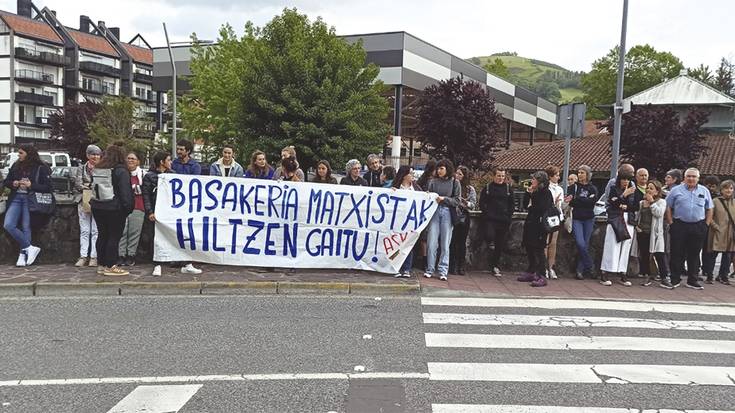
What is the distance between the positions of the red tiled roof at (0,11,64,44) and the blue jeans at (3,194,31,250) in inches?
2701

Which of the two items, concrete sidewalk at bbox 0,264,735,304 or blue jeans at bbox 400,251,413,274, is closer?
concrete sidewalk at bbox 0,264,735,304

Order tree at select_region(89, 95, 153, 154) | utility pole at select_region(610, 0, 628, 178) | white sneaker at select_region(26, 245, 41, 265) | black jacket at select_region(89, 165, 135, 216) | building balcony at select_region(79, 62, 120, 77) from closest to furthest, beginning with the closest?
black jacket at select_region(89, 165, 135, 216)
white sneaker at select_region(26, 245, 41, 265)
utility pole at select_region(610, 0, 628, 178)
tree at select_region(89, 95, 153, 154)
building balcony at select_region(79, 62, 120, 77)

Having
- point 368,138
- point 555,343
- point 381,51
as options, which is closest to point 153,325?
point 555,343

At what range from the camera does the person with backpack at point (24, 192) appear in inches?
352

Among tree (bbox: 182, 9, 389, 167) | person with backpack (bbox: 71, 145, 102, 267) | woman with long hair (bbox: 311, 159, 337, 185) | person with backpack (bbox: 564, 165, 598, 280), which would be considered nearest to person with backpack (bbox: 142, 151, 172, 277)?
person with backpack (bbox: 71, 145, 102, 267)

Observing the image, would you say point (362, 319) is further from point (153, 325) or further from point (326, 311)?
point (153, 325)

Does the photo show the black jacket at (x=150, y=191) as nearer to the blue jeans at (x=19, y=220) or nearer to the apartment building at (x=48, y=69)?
the blue jeans at (x=19, y=220)

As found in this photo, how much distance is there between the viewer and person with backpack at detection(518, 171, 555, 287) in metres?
9.25

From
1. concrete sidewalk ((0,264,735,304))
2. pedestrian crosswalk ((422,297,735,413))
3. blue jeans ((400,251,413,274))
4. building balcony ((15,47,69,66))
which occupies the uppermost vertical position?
building balcony ((15,47,69,66))

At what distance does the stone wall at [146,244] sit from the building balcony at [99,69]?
73.7 meters

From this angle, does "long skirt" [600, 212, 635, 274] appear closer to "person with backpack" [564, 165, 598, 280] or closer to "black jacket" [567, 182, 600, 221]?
"person with backpack" [564, 165, 598, 280]

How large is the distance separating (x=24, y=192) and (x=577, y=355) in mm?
8001

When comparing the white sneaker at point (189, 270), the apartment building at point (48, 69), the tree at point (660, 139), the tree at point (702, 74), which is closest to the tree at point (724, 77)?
the tree at point (702, 74)

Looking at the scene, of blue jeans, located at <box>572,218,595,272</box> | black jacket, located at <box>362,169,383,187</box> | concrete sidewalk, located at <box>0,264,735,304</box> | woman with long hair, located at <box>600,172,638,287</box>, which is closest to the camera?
concrete sidewalk, located at <box>0,264,735,304</box>
